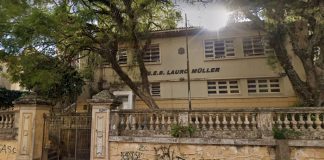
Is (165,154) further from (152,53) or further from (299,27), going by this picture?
(152,53)

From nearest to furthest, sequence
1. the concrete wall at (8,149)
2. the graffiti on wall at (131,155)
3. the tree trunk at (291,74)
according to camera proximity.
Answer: the graffiti on wall at (131,155) → the tree trunk at (291,74) → the concrete wall at (8,149)

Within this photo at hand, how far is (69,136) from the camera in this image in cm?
1205

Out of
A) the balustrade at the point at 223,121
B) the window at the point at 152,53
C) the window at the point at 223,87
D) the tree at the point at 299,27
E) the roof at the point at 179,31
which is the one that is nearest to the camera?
the balustrade at the point at 223,121

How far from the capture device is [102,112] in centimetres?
889

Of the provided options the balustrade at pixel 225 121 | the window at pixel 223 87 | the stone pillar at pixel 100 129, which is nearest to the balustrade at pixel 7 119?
Result: the stone pillar at pixel 100 129

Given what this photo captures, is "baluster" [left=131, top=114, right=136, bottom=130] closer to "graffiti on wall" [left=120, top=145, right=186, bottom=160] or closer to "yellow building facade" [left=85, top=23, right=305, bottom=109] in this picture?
"graffiti on wall" [left=120, top=145, right=186, bottom=160]

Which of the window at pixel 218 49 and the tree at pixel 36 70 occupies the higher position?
the window at pixel 218 49

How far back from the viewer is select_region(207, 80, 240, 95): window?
52.5 feet

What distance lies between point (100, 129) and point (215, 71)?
9.36 m

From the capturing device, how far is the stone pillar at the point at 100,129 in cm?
868

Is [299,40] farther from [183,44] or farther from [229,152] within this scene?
[183,44]

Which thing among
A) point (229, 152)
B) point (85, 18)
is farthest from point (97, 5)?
point (229, 152)

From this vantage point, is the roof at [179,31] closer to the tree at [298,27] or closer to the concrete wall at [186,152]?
the tree at [298,27]

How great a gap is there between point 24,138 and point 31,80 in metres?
2.30
